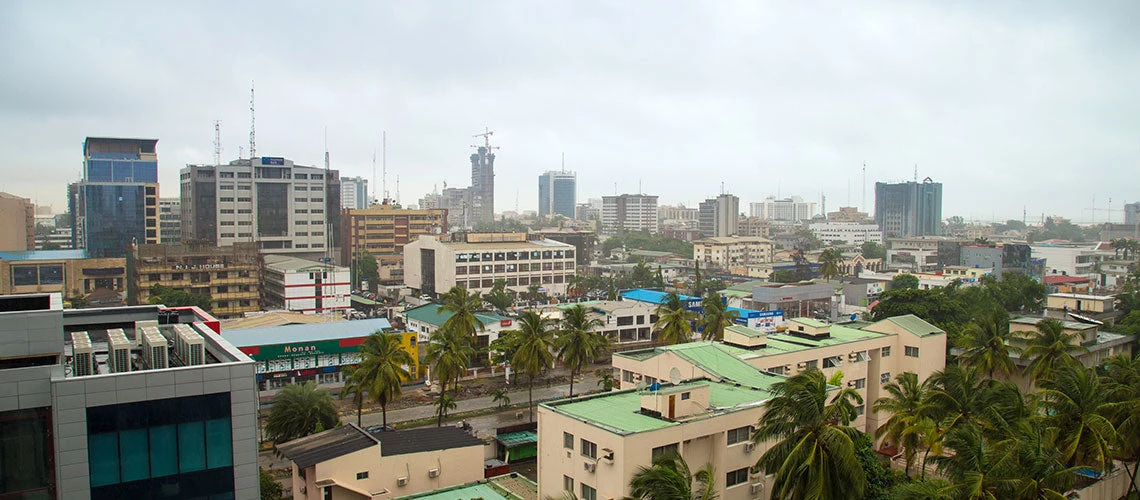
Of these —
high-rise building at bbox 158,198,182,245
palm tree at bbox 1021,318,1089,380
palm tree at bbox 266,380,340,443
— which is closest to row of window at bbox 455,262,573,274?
palm tree at bbox 266,380,340,443

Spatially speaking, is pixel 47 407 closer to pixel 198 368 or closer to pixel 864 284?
pixel 198 368

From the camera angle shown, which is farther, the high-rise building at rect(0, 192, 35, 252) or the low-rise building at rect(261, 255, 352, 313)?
the high-rise building at rect(0, 192, 35, 252)

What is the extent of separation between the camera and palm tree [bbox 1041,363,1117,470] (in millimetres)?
16359

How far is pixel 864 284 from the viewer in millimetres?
60312

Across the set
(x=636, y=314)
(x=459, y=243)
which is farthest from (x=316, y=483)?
(x=459, y=243)

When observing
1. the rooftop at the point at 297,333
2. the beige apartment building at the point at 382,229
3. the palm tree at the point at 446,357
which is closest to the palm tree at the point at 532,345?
the palm tree at the point at 446,357

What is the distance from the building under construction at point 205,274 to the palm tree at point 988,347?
41.9 m

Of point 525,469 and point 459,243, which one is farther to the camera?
point 459,243

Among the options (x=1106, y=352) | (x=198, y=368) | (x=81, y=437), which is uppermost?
(x=198, y=368)

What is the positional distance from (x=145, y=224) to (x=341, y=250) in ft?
63.7

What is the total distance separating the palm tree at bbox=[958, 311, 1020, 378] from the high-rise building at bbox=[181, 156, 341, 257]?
58303 millimetres

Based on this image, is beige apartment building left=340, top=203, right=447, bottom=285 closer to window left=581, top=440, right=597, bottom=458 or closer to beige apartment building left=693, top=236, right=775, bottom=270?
beige apartment building left=693, top=236, right=775, bottom=270

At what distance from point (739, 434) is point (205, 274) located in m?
42.9

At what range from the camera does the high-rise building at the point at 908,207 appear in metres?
171
